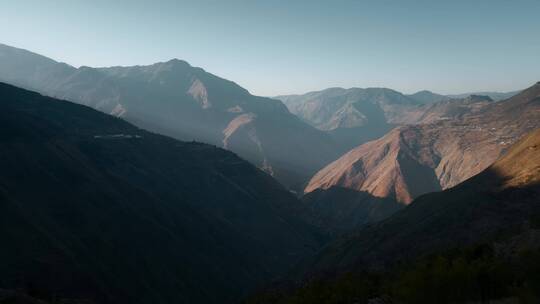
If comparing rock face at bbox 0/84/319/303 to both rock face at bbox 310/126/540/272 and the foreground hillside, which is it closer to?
the foreground hillside

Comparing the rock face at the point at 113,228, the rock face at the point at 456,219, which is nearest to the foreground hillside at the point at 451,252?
the rock face at the point at 456,219

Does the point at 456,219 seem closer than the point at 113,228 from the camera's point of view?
Yes

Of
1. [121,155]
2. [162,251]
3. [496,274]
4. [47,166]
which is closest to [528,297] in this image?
[496,274]

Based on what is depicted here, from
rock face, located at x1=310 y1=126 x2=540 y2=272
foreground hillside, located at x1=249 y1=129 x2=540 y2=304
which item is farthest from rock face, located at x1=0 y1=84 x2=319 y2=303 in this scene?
rock face, located at x1=310 y1=126 x2=540 y2=272

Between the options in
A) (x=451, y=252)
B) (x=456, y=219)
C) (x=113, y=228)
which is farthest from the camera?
(x=113, y=228)

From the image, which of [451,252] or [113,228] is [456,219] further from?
[113,228]

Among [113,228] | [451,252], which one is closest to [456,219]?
[451,252]

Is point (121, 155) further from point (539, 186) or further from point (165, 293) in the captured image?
point (539, 186)
